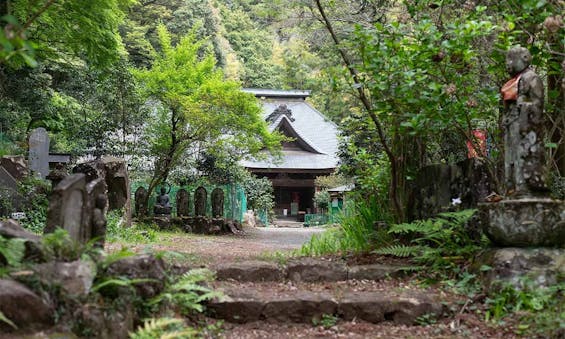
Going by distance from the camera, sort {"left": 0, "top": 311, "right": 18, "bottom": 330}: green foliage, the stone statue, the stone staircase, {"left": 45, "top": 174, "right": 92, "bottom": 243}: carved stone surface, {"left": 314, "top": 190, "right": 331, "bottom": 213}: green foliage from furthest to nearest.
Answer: {"left": 314, "top": 190, "right": 331, "bottom": 213}: green foliage → the stone statue → the stone staircase → {"left": 45, "top": 174, "right": 92, "bottom": 243}: carved stone surface → {"left": 0, "top": 311, "right": 18, "bottom": 330}: green foliage

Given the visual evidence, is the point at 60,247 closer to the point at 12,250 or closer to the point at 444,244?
the point at 12,250

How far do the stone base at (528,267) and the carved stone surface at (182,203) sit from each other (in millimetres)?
12324

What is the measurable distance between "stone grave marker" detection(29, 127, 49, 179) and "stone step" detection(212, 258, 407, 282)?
915cm

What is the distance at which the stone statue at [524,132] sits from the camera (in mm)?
4379

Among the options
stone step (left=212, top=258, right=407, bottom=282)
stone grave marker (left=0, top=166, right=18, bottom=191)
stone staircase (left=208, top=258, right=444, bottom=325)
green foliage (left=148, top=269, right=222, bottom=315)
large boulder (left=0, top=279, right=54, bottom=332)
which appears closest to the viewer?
large boulder (left=0, top=279, right=54, bottom=332)

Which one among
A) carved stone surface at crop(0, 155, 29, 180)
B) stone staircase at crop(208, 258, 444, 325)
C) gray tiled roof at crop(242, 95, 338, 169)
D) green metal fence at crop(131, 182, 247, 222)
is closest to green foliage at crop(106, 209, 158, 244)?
carved stone surface at crop(0, 155, 29, 180)

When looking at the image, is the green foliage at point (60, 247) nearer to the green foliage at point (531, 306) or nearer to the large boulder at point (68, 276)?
the large boulder at point (68, 276)

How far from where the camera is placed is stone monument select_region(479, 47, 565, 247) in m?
4.23

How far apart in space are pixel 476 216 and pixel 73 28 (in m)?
6.72

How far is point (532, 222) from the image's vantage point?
4.22 metres

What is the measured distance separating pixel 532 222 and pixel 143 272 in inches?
120

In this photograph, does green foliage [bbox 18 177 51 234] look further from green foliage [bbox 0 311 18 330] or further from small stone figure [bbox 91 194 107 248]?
green foliage [bbox 0 311 18 330]

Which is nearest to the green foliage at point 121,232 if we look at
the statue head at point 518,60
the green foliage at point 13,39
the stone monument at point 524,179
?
the stone monument at point 524,179

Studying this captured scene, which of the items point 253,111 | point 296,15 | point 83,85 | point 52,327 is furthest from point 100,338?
point 83,85
